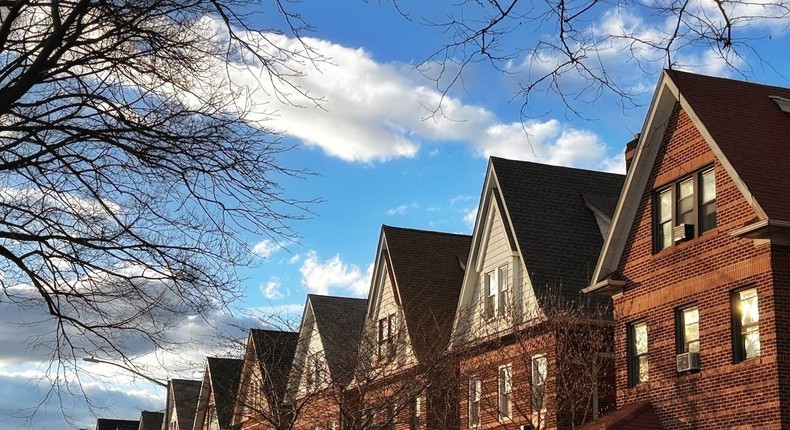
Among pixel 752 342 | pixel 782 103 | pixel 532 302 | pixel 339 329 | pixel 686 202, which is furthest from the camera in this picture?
pixel 339 329

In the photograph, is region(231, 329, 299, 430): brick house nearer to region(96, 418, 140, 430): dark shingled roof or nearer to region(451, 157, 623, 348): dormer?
region(451, 157, 623, 348): dormer

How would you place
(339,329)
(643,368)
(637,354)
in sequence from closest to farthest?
(643,368) < (637,354) < (339,329)

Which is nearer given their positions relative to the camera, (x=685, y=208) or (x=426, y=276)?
(x=685, y=208)

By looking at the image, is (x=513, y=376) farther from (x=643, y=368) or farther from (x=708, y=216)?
(x=708, y=216)

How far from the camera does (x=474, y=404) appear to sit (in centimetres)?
3206

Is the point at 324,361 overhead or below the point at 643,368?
overhead

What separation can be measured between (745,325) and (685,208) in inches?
130

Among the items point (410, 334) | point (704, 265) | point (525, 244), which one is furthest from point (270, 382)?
point (704, 265)

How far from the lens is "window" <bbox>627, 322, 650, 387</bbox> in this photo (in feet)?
81.1

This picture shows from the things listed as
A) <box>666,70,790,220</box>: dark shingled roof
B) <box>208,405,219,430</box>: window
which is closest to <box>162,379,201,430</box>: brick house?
<box>208,405,219,430</box>: window

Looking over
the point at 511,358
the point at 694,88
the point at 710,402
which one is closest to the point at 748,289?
the point at 710,402

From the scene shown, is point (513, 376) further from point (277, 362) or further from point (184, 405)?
point (184, 405)

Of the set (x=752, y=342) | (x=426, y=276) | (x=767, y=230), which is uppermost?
(x=426, y=276)

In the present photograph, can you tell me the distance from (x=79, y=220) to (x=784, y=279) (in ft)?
46.4
